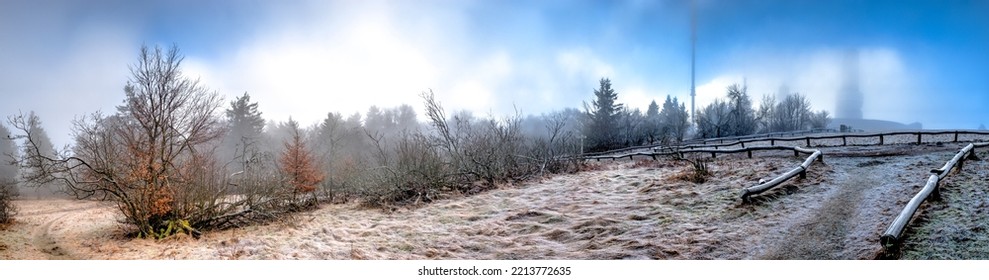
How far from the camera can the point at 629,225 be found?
2.57 m

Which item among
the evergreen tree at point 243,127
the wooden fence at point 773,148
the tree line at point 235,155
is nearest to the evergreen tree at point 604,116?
the tree line at point 235,155

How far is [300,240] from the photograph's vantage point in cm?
279

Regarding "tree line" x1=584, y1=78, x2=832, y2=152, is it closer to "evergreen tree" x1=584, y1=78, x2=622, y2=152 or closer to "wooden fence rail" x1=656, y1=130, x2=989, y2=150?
"evergreen tree" x1=584, y1=78, x2=622, y2=152

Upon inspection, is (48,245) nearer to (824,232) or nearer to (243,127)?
(243,127)

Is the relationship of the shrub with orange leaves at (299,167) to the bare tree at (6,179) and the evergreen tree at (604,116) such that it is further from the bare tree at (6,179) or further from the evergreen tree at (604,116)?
the evergreen tree at (604,116)

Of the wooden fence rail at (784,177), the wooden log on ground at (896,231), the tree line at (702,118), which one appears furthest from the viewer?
the wooden fence rail at (784,177)

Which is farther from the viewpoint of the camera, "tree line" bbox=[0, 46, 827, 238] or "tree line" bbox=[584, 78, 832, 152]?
"tree line" bbox=[584, 78, 832, 152]

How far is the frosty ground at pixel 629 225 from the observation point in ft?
6.99

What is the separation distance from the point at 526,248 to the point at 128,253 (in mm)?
2459

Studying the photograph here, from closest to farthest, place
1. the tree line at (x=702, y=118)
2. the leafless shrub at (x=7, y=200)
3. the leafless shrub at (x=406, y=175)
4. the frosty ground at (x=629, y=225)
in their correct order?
1. the frosty ground at (x=629, y=225)
2. the leafless shrub at (x=7, y=200)
3. the tree line at (x=702, y=118)
4. the leafless shrub at (x=406, y=175)

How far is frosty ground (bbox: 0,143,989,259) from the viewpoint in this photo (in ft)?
6.99

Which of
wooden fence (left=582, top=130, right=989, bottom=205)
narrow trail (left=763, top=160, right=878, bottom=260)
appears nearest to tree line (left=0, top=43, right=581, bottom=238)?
wooden fence (left=582, top=130, right=989, bottom=205)

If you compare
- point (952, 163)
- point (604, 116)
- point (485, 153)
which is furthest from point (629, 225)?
point (485, 153)
